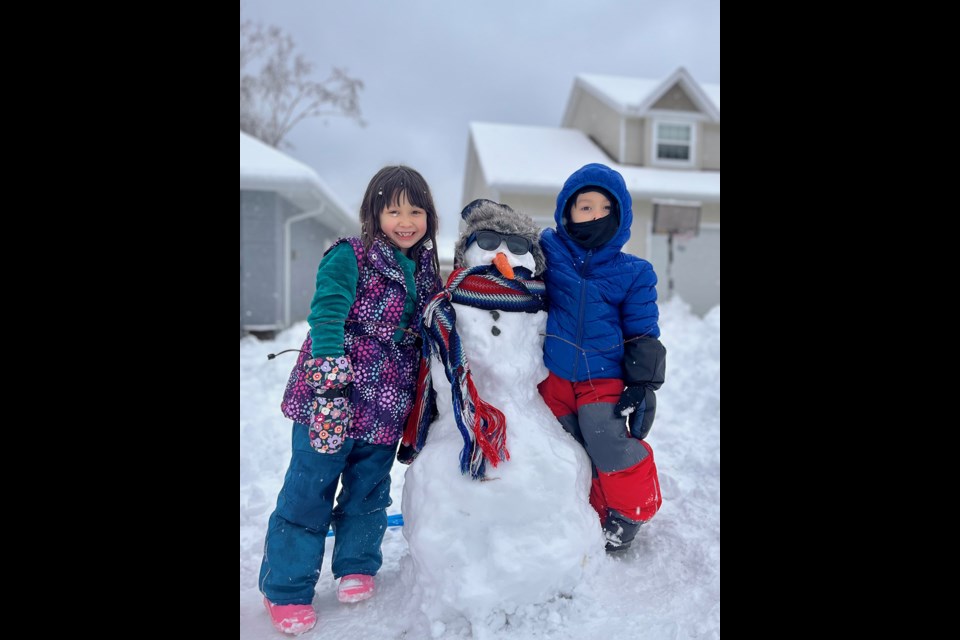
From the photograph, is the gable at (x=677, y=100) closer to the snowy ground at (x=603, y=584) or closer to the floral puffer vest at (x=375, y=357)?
the snowy ground at (x=603, y=584)

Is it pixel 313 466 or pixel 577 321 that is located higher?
pixel 577 321

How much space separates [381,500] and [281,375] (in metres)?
3.95

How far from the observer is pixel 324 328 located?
6.60ft

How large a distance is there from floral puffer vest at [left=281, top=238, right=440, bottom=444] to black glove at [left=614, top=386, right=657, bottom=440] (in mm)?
839

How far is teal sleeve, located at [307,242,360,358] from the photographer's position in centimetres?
201

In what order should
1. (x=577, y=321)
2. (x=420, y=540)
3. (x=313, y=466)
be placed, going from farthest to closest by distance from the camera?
(x=577, y=321)
(x=313, y=466)
(x=420, y=540)

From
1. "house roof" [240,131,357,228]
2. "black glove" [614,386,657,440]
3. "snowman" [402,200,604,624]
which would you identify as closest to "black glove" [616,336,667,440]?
"black glove" [614,386,657,440]

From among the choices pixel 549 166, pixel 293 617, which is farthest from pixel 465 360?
pixel 549 166

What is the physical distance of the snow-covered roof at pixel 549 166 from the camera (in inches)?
373

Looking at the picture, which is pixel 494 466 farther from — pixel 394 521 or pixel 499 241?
pixel 394 521

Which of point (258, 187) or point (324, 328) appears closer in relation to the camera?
point (324, 328)

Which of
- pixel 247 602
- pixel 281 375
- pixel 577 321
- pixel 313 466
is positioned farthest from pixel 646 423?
pixel 281 375

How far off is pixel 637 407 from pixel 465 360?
0.74 m
